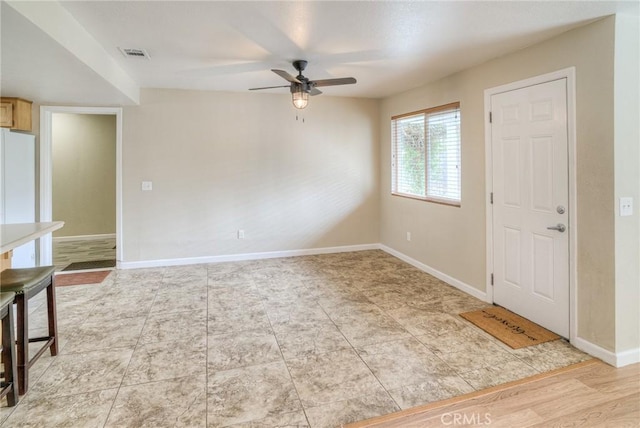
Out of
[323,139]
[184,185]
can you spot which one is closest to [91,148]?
[184,185]

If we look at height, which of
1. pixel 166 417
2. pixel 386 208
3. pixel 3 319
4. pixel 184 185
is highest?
pixel 184 185

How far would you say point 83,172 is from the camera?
704cm

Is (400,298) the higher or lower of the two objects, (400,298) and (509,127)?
the lower

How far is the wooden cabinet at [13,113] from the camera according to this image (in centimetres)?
423

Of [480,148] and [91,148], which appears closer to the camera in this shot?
[480,148]

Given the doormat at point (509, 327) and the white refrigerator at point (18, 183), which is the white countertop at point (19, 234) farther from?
the doormat at point (509, 327)

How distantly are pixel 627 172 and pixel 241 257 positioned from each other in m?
4.62

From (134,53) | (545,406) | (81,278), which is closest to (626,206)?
(545,406)

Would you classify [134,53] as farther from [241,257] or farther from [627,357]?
[627,357]

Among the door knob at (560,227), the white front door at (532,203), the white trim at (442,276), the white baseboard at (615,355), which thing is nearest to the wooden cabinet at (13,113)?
the white trim at (442,276)

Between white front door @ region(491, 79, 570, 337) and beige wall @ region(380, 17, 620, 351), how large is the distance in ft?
0.49

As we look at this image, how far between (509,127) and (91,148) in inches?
293

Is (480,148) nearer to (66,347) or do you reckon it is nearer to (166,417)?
(166,417)

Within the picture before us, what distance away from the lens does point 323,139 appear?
18.7ft
